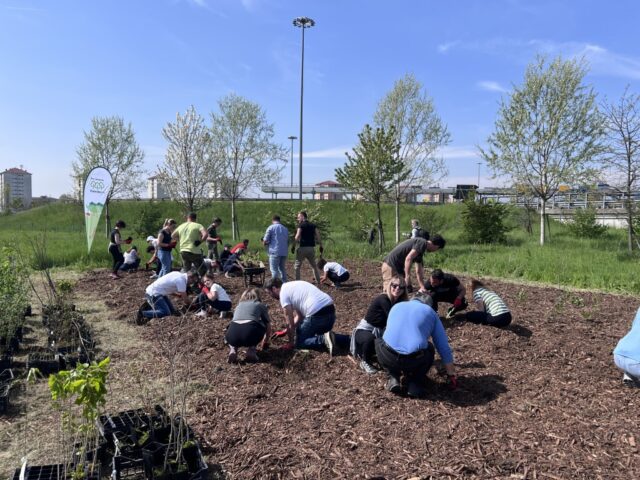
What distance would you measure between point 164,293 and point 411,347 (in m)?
4.51

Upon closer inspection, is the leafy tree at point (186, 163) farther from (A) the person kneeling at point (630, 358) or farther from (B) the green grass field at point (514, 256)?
(A) the person kneeling at point (630, 358)

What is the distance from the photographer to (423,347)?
4.16m

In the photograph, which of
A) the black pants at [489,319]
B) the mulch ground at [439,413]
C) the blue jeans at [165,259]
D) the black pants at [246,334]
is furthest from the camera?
the blue jeans at [165,259]

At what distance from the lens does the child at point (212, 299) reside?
729cm

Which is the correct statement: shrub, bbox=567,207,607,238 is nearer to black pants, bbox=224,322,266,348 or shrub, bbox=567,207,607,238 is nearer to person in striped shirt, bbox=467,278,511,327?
person in striped shirt, bbox=467,278,511,327

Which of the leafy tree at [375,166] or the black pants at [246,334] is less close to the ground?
the leafy tree at [375,166]

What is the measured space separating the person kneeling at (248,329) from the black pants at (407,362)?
60.0 inches

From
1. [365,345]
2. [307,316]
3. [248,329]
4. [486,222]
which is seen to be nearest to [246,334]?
[248,329]

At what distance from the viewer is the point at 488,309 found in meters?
6.20

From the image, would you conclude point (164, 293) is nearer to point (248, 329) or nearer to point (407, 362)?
point (248, 329)

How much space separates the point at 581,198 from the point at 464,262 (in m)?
17.7

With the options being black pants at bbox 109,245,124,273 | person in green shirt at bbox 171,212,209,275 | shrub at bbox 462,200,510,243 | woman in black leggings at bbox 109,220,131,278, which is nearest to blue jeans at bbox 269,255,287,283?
person in green shirt at bbox 171,212,209,275

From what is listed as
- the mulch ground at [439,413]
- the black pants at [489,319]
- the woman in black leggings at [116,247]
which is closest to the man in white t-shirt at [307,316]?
the mulch ground at [439,413]

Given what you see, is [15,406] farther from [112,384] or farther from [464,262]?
[464,262]
